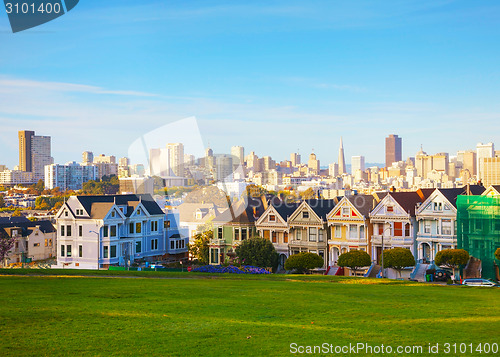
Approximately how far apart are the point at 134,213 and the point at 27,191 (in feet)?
493

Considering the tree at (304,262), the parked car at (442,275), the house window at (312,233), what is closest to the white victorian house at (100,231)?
the house window at (312,233)

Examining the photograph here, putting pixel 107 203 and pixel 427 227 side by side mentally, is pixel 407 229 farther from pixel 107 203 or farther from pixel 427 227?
pixel 107 203

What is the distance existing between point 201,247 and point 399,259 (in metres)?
22.1

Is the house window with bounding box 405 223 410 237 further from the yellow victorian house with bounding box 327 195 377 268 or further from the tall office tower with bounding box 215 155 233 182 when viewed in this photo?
the tall office tower with bounding box 215 155 233 182

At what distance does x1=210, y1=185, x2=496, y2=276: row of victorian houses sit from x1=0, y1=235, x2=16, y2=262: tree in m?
24.2

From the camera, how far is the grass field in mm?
16234

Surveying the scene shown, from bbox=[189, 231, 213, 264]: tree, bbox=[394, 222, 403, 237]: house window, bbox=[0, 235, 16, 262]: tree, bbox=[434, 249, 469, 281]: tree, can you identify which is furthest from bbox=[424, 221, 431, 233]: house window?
bbox=[0, 235, 16, 262]: tree

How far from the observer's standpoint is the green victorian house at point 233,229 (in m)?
59.8

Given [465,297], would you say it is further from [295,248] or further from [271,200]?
[271,200]

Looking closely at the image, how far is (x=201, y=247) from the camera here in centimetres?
6172

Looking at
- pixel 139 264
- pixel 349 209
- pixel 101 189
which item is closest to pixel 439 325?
pixel 349 209

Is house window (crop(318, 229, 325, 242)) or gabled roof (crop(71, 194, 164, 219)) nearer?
house window (crop(318, 229, 325, 242))

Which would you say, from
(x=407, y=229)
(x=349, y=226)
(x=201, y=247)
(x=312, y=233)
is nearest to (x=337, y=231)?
(x=349, y=226)

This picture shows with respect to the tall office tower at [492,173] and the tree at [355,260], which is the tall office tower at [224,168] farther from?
the tree at [355,260]
